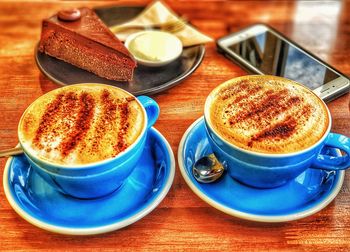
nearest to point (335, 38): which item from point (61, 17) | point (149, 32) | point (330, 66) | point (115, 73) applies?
point (330, 66)

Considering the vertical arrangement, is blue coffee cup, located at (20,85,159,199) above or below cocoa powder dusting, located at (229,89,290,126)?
below

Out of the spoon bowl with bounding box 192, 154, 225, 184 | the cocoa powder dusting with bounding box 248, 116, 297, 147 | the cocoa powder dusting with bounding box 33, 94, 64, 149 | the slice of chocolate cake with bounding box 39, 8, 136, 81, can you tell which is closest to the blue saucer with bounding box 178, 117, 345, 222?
the spoon bowl with bounding box 192, 154, 225, 184

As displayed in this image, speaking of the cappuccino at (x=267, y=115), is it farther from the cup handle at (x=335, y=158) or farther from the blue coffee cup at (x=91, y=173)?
the blue coffee cup at (x=91, y=173)

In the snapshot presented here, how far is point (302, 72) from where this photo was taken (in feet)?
3.76

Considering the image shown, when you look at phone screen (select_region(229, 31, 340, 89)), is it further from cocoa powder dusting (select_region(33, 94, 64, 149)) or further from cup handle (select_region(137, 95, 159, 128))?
cocoa powder dusting (select_region(33, 94, 64, 149))

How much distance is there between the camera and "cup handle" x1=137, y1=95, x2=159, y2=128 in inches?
33.6

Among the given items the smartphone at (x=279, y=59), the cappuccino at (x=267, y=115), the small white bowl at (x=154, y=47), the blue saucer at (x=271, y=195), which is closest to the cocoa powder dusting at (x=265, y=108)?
the cappuccino at (x=267, y=115)

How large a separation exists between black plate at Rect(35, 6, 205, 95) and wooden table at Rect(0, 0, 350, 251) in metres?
0.03

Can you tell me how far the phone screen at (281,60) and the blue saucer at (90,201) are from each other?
417 mm

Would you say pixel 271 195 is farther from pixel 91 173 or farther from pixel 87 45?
pixel 87 45

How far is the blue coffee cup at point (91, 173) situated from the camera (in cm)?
71

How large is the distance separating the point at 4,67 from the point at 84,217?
23.6 inches

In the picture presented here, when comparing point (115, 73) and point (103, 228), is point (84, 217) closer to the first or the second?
point (103, 228)

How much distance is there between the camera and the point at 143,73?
3.82 feet
